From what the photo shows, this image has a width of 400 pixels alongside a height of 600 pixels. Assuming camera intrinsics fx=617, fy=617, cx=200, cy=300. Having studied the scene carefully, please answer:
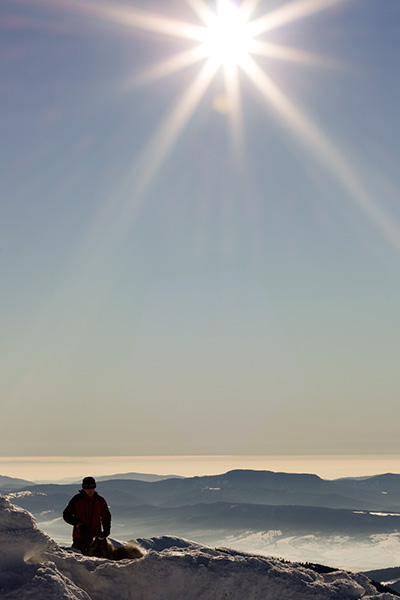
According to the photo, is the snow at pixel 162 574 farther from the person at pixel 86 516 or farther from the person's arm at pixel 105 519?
the person's arm at pixel 105 519

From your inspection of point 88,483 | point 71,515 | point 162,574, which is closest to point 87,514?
point 71,515

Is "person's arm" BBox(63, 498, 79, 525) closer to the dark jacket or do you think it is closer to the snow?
the dark jacket

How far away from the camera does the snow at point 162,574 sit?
8805 mm

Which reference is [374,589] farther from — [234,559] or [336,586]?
[234,559]

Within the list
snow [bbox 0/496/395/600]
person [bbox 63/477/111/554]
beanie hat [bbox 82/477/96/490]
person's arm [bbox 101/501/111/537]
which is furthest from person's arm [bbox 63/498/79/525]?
snow [bbox 0/496/395/600]

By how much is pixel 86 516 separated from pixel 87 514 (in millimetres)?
41

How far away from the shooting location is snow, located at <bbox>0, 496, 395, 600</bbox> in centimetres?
880

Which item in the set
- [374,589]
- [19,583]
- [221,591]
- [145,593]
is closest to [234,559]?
[221,591]

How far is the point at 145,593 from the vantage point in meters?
8.95

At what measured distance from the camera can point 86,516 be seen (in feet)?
39.2

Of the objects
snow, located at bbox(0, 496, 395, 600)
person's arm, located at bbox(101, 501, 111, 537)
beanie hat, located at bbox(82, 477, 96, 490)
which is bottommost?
snow, located at bbox(0, 496, 395, 600)

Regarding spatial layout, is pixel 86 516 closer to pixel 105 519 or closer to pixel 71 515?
pixel 71 515

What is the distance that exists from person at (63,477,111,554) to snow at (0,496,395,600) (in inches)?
95.4

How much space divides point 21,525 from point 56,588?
1.39 m
